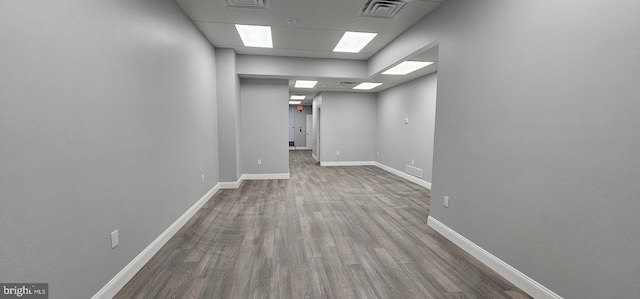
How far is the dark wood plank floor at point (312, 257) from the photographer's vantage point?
1.94 meters

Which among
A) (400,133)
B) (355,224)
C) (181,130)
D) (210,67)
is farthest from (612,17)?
(400,133)

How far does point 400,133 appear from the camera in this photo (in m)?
6.51

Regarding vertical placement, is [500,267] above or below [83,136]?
below

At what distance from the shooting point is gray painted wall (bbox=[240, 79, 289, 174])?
5617 millimetres

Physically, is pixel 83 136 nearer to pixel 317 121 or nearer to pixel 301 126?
pixel 317 121

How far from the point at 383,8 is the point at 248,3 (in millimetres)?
1558

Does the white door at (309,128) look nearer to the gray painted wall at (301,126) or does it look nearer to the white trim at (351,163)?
the gray painted wall at (301,126)

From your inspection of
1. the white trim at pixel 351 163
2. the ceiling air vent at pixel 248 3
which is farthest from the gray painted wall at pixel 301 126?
the ceiling air vent at pixel 248 3

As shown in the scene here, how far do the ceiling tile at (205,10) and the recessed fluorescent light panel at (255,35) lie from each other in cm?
37

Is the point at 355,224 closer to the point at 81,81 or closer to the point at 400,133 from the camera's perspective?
the point at 81,81

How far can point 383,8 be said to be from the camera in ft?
9.62

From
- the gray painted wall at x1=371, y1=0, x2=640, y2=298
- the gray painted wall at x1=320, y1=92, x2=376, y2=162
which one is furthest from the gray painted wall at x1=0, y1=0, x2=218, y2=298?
the gray painted wall at x1=320, y1=92, x2=376, y2=162

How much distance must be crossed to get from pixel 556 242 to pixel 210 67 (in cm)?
477

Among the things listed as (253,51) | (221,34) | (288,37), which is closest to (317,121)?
(253,51)
